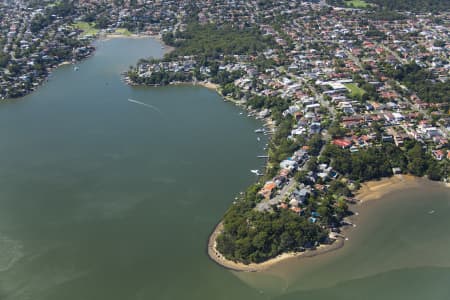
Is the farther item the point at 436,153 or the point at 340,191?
Answer: the point at 436,153

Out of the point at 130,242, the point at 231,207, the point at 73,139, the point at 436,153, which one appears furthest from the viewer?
the point at 73,139

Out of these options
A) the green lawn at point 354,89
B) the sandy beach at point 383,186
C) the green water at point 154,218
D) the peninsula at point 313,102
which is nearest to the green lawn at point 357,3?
the peninsula at point 313,102

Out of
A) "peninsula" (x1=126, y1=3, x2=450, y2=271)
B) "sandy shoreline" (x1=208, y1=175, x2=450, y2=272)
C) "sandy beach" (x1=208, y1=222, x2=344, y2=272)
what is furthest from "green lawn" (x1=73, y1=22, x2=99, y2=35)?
"sandy beach" (x1=208, y1=222, x2=344, y2=272)

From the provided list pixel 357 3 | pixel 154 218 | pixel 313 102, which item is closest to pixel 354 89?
pixel 313 102

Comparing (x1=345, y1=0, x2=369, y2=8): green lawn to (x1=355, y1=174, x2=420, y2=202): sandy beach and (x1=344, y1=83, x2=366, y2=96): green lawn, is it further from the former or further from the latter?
(x1=355, y1=174, x2=420, y2=202): sandy beach

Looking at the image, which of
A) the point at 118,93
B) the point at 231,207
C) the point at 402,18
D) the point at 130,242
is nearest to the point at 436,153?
the point at 231,207

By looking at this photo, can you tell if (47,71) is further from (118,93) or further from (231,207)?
(231,207)
